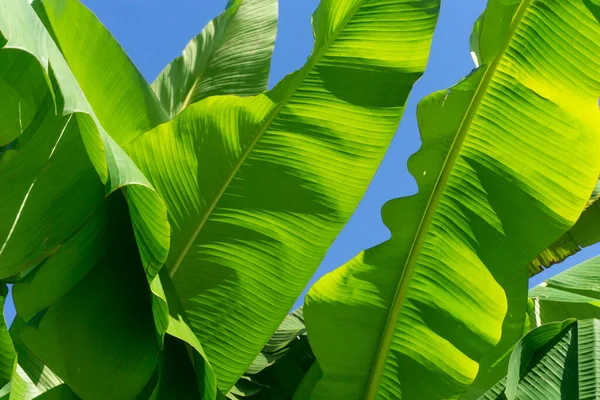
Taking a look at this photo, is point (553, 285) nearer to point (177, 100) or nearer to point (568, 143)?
point (568, 143)

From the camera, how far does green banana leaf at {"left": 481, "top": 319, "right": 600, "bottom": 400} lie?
50.6 inches

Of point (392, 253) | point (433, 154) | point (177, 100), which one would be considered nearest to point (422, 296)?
point (392, 253)

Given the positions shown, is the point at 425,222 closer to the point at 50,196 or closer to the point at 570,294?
the point at 570,294

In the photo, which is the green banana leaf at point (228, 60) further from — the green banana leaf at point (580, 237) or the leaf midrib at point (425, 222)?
the green banana leaf at point (580, 237)

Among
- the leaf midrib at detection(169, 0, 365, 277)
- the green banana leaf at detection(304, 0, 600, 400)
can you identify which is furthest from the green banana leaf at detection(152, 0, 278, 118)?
the green banana leaf at detection(304, 0, 600, 400)

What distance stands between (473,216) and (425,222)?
92 mm

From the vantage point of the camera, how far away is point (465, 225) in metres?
1.23

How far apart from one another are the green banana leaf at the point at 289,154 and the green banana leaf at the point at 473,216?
9 cm

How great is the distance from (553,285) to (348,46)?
0.82 meters

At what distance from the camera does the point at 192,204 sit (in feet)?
4.09

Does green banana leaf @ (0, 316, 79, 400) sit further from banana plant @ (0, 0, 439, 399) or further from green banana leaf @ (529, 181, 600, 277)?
green banana leaf @ (529, 181, 600, 277)

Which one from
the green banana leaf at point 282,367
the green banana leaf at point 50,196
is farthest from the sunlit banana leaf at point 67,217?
the green banana leaf at point 282,367

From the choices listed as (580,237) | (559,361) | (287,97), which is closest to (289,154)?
(287,97)

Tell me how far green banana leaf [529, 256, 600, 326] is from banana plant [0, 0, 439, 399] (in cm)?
65
